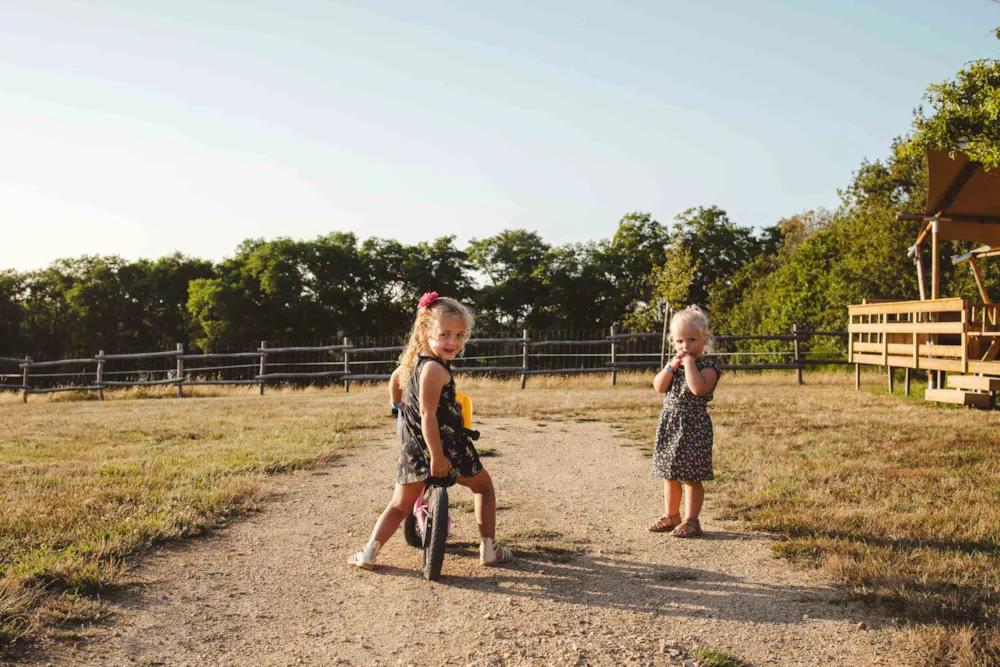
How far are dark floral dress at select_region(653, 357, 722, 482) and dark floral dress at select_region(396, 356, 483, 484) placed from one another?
1.34m

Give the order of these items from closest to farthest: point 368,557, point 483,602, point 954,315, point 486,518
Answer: point 483,602
point 368,557
point 486,518
point 954,315

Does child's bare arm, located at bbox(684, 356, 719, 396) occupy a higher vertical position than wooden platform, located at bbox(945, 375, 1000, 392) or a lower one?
higher

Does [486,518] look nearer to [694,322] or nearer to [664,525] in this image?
[664,525]

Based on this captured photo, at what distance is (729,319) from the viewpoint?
33.7 metres

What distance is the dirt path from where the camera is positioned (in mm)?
2967

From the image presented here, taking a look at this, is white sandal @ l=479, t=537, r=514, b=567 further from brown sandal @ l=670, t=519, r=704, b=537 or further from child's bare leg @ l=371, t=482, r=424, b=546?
brown sandal @ l=670, t=519, r=704, b=537

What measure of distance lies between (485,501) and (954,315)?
36.0ft

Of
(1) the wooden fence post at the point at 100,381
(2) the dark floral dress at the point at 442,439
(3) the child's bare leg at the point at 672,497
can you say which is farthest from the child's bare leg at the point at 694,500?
(1) the wooden fence post at the point at 100,381

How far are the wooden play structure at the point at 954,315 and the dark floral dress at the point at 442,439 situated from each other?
9086mm

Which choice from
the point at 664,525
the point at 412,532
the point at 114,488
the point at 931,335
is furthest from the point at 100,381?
the point at 664,525

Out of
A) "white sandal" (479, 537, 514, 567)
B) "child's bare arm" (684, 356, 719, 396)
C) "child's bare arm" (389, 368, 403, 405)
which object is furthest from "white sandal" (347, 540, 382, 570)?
"child's bare arm" (684, 356, 719, 396)

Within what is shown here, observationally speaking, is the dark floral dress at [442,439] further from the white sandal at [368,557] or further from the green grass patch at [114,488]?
the green grass patch at [114,488]

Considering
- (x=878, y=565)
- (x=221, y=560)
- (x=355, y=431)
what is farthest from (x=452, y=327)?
(x=355, y=431)

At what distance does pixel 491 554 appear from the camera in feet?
13.4
